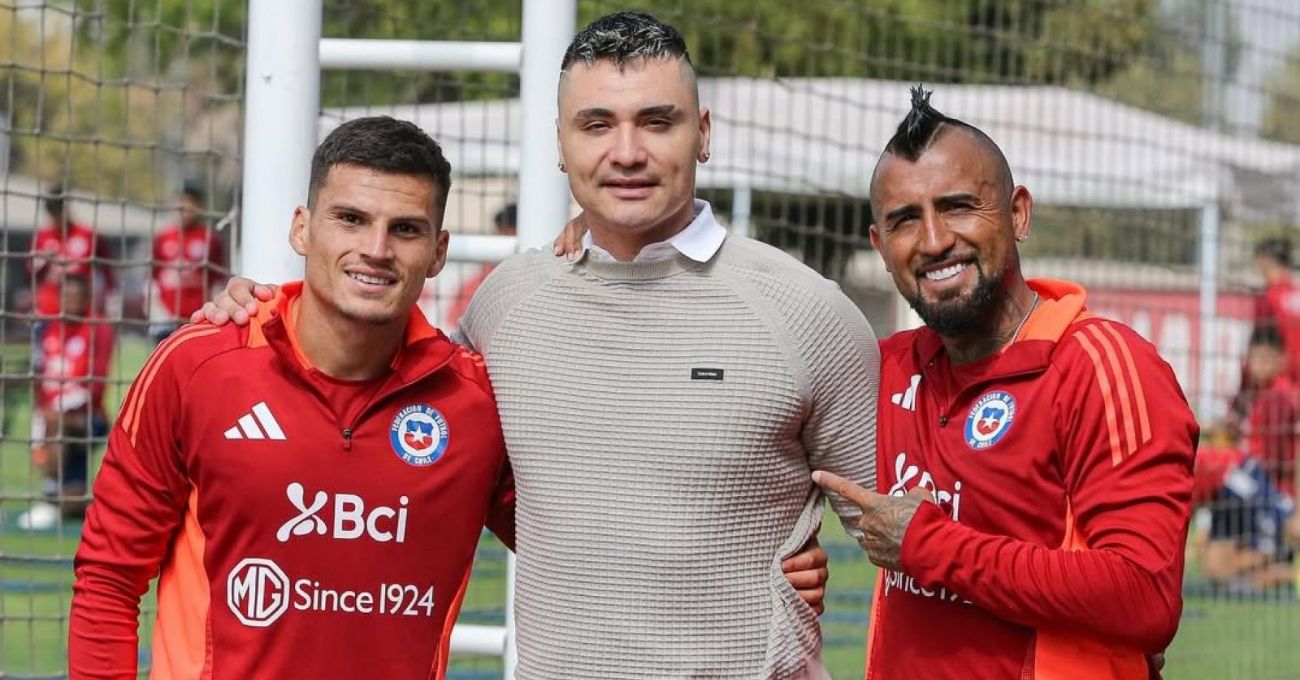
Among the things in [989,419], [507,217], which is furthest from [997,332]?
[507,217]

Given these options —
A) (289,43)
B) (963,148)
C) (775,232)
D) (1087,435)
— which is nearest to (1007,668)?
(1087,435)

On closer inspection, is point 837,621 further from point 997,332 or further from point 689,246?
point 689,246

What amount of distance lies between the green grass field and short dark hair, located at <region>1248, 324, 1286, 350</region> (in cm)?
149

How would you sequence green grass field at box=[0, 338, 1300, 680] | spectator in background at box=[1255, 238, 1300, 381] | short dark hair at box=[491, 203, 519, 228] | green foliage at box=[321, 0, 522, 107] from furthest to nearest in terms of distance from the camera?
spectator in background at box=[1255, 238, 1300, 381] → green grass field at box=[0, 338, 1300, 680] → short dark hair at box=[491, 203, 519, 228] → green foliage at box=[321, 0, 522, 107]

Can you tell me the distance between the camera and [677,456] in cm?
325

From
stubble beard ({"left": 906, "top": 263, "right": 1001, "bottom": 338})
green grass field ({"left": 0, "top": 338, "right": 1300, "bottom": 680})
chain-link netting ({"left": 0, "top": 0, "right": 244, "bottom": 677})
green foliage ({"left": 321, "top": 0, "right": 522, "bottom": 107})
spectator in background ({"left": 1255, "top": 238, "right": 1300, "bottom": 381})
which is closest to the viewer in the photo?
stubble beard ({"left": 906, "top": 263, "right": 1001, "bottom": 338})

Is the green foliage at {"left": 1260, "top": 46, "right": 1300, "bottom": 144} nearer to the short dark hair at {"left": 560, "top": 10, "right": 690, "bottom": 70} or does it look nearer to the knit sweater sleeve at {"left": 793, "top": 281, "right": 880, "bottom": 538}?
the knit sweater sleeve at {"left": 793, "top": 281, "right": 880, "bottom": 538}

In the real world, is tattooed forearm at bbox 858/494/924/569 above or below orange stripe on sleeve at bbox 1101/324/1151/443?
below

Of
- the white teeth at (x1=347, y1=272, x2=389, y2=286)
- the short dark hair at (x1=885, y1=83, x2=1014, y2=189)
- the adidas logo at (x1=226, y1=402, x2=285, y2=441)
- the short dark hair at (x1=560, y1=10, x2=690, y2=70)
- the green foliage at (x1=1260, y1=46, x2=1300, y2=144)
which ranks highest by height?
the green foliage at (x1=1260, y1=46, x2=1300, y2=144)

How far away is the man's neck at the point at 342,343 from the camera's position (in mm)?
3379

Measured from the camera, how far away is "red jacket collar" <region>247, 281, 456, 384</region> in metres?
3.38

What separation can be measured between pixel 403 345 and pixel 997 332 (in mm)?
1135

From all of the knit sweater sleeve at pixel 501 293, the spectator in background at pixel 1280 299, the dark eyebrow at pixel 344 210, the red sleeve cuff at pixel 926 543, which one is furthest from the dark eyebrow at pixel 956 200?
the spectator in background at pixel 1280 299

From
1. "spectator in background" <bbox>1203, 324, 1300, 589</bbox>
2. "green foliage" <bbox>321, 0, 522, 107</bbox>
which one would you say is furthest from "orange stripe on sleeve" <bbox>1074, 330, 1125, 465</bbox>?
"spectator in background" <bbox>1203, 324, 1300, 589</bbox>
